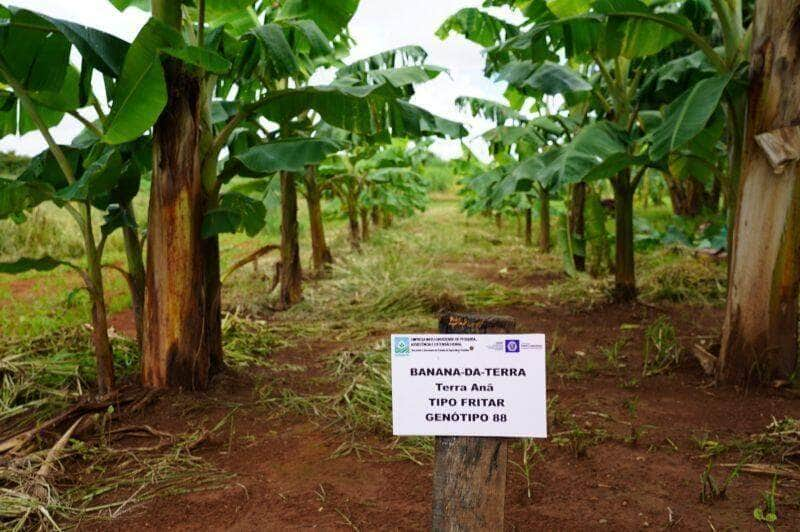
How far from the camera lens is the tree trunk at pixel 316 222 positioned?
27.8 feet

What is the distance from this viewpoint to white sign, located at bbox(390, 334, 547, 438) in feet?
5.83

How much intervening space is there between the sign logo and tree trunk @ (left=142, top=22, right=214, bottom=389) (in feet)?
7.69

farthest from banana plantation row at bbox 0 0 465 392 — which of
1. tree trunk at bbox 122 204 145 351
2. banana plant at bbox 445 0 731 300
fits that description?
banana plant at bbox 445 0 731 300

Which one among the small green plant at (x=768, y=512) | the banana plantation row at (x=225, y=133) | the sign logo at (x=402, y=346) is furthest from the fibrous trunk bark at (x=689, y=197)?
A: the sign logo at (x=402, y=346)

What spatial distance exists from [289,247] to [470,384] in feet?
17.6

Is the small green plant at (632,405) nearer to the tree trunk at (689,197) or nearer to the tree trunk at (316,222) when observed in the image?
the tree trunk at (316,222)

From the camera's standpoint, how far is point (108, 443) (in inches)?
127

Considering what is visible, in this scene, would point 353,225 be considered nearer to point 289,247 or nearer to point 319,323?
point 289,247

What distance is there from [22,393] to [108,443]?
105 cm

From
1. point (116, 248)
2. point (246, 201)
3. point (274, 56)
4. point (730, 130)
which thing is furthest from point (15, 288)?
point (730, 130)

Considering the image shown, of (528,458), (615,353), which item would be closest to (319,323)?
(615,353)

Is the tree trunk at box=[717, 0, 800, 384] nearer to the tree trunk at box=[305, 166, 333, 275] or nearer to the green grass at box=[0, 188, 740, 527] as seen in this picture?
the green grass at box=[0, 188, 740, 527]

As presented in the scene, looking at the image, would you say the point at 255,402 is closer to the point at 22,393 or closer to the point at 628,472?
the point at 22,393

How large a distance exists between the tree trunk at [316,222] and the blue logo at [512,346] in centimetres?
686
